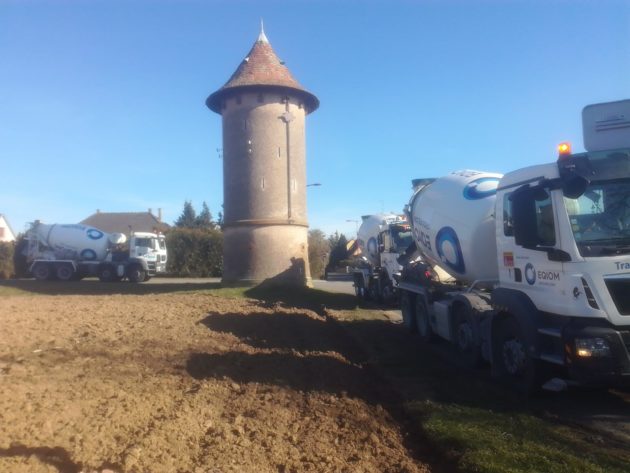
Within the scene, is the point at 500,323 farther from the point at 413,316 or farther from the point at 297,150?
the point at 297,150

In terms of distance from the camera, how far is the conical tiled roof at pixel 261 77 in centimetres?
2717

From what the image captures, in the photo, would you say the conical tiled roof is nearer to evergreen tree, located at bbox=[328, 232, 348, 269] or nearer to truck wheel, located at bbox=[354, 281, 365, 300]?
truck wheel, located at bbox=[354, 281, 365, 300]

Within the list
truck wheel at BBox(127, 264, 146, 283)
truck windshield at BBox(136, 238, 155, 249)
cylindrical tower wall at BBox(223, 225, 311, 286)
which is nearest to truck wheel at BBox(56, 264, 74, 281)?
truck wheel at BBox(127, 264, 146, 283)

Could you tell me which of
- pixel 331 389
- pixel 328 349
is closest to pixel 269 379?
pixel 331 389

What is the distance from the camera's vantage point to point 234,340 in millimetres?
11492

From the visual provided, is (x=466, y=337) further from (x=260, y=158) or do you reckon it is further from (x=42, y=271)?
(x=42, y=271)

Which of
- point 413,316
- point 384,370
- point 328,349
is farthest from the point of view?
point 413,316

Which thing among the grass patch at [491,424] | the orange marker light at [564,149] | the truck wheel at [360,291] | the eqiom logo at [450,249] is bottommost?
the grass patch at [491,424]

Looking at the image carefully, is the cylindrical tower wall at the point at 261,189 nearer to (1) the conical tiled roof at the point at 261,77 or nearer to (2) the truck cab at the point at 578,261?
(1) the conical tiled roof at the point at 261,77

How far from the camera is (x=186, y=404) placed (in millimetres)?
6598

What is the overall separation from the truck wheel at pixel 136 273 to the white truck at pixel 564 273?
2859 centimetres

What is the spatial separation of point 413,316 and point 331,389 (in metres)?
5.90

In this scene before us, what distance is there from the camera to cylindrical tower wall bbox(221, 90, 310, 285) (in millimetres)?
26953

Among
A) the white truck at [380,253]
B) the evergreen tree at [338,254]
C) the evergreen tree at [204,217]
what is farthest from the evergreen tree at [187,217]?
the white truck at [380,253]
